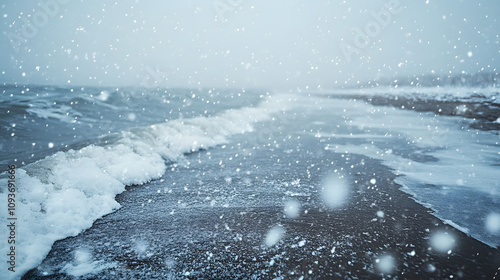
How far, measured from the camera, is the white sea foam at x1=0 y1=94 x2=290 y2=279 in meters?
2.79

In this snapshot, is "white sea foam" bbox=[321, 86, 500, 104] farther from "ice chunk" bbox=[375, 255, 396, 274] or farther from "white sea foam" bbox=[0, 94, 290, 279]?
"white sea foam" bbox=[0, 94, 290, 279]

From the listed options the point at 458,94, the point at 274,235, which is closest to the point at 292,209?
the point at 274,235

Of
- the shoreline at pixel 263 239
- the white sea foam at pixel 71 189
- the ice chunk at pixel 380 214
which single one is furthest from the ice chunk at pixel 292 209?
the white sea foam at pixel 71 189

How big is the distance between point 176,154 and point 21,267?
16.2ft

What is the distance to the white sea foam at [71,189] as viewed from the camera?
2.79 m

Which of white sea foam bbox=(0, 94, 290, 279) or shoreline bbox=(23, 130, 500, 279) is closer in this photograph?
shoreline bbox=(23, 130, 500, 279)

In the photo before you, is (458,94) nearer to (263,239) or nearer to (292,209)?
(292,209)

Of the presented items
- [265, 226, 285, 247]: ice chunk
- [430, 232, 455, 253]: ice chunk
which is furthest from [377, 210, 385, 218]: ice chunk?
[265, 226, 285, 247]: ice chunk

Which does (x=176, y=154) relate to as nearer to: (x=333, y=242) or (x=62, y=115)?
(x=333, y=242)

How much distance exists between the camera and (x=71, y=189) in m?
3.88

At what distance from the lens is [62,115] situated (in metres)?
13.9

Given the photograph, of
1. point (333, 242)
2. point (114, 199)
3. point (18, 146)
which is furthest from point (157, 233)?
point (18, 146)

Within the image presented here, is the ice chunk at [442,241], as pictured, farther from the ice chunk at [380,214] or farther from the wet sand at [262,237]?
the ice chunk at [380,214]

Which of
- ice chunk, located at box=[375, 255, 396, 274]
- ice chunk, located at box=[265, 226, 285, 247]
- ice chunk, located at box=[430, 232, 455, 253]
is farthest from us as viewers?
ice chunk, located at box=[265, 226, 285, 247]
